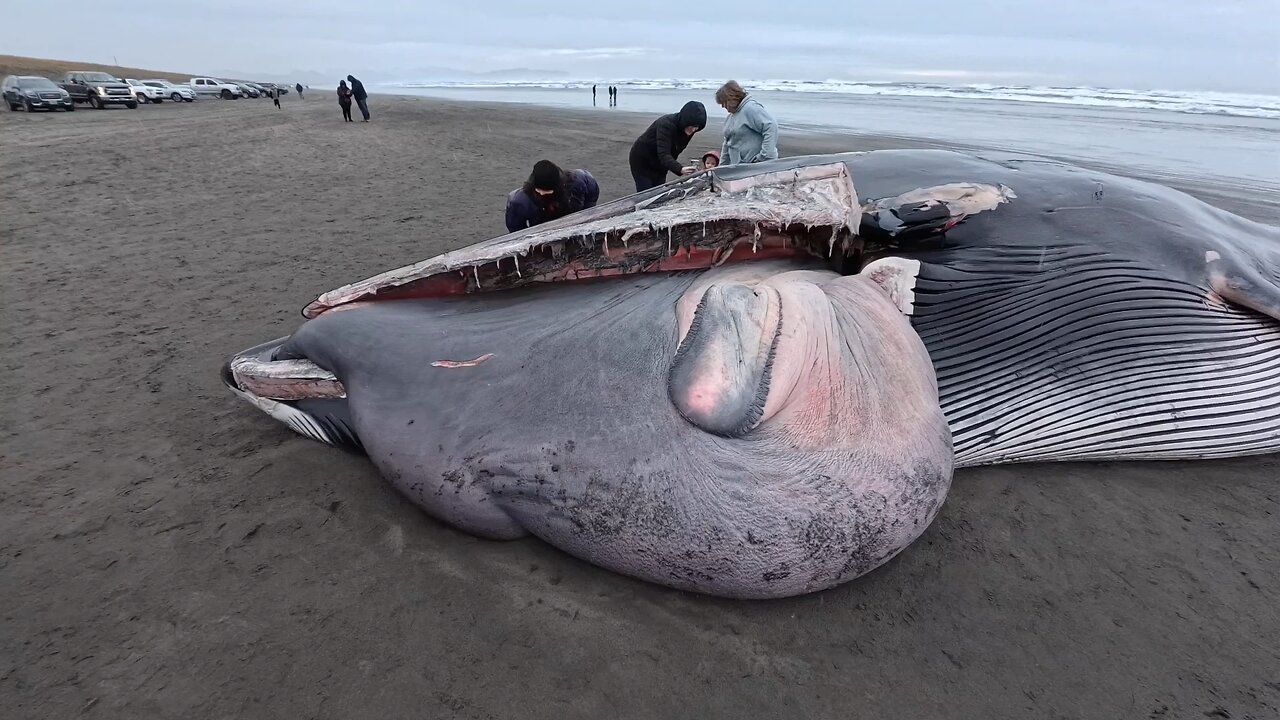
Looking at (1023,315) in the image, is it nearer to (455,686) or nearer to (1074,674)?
(1074,674)

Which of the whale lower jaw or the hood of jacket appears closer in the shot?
the whale lower jaw

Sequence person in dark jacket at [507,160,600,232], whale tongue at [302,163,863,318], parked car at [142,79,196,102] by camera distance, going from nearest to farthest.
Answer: whale tongue at [302,163,863,318] < person in dark jacket at [507,160,600,232] < parked car at [142,79,196,102]

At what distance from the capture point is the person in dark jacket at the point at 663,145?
6797 mm

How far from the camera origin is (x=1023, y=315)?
323cm

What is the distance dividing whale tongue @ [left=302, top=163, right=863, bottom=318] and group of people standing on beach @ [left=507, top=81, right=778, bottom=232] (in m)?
1.56

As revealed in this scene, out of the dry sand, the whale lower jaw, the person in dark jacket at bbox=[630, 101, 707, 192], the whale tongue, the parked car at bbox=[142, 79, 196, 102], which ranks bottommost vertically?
the dry sand

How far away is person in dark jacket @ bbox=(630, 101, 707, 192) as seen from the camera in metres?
6.80

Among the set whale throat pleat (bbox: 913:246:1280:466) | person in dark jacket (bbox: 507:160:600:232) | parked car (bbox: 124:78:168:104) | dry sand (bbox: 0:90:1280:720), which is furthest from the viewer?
parked car (bbox: 124:78:168:104)

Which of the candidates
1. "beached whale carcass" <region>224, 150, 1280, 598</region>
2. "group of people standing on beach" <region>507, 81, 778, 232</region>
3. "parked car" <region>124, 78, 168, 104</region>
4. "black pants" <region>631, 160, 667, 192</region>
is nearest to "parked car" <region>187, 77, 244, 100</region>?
"parked car" <region>124, 78, 168, 104</region>

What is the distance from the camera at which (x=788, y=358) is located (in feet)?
8.46

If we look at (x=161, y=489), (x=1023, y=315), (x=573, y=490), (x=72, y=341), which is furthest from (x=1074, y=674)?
(x=72, y=341)

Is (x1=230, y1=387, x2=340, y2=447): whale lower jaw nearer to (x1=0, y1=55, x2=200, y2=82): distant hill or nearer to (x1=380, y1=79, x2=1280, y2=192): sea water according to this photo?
(x1=380, y1=79, x2=1280, y2=192): sea water

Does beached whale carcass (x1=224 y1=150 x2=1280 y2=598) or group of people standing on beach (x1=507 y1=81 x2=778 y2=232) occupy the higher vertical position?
group of people standing on beach (x1=507 y1=81 x2=778 y2=232)

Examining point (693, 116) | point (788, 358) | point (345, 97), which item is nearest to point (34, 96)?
point (345, 97)
